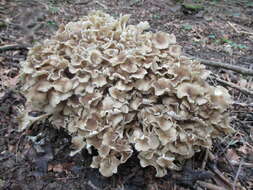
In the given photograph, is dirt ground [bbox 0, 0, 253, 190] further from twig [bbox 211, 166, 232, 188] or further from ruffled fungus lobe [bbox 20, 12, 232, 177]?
ruffled fungus lobe [bbox 20, 12, 232, 177]

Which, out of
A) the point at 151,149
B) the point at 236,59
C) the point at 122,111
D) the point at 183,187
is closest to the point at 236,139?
the point at 183,187

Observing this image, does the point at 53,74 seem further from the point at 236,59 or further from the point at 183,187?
the point at 236,59

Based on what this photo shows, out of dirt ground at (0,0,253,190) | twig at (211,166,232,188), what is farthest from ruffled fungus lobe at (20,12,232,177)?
twig at (211,166,232,188)

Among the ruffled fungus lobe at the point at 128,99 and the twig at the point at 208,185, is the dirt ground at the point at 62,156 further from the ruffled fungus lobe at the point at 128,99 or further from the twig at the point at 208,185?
the ruffled fungus lobe at the point at 128,99

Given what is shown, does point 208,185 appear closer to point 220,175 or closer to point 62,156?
point 220,175

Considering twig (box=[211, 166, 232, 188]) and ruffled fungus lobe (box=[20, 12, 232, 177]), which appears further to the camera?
twig (box=[211, 166, 232, 188])

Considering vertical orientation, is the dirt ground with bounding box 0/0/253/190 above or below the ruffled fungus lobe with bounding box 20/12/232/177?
below

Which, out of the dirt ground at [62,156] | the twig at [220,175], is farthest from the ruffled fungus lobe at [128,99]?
the twig at [220,175]

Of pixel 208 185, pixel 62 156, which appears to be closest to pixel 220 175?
pixel 208 185
